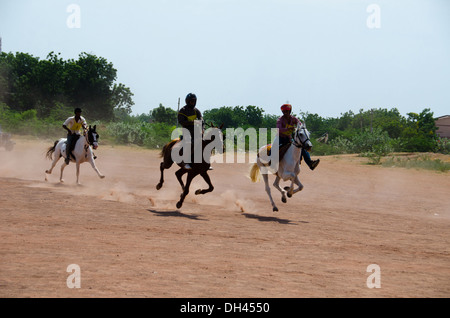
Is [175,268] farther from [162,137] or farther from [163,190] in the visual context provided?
[162,137]

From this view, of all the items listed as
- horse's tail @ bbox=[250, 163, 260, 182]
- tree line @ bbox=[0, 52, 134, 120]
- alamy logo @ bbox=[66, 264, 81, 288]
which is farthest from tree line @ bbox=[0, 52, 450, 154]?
alamy logo @ bbox=[66, 264, 81, 288]

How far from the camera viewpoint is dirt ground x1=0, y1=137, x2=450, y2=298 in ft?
22.2

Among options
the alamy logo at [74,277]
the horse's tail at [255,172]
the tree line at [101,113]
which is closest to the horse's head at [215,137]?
the horse's tail at [255,172]

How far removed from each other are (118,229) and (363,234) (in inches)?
214

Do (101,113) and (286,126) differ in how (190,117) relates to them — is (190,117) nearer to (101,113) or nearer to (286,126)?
(286,126)

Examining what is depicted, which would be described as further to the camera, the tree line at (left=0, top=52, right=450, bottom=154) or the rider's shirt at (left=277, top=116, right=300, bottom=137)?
the tree line at (left=0, top=52, right=450, bottom=154)

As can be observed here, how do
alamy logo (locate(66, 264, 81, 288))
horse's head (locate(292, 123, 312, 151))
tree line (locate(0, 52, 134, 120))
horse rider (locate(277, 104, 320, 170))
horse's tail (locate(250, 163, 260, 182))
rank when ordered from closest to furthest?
alamy logo (locate(66, 264, 81, 288)) → horse's head (locate(292, 123, 312, 151)) → horse rider (locate(277, 104, 320, 170)) → horse's tail (locate(250, 163, 260, 182)) → tree line (locate(0, 52, 134, 120))

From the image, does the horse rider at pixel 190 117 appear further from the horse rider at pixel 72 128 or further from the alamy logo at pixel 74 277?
the alamy logo at pixel 74 277

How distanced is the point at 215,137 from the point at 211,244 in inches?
170

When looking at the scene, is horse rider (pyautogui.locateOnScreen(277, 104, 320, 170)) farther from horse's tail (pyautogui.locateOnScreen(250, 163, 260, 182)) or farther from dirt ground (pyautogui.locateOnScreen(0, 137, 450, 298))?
dirt ground (pyautogui.locateOnScreen(0, 137, 450, 298))

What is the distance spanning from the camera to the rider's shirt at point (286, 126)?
1423 cm

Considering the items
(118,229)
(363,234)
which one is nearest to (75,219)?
(118,229)

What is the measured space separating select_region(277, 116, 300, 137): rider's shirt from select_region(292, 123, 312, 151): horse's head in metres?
0.51

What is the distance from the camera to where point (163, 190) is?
1911 centimetres
